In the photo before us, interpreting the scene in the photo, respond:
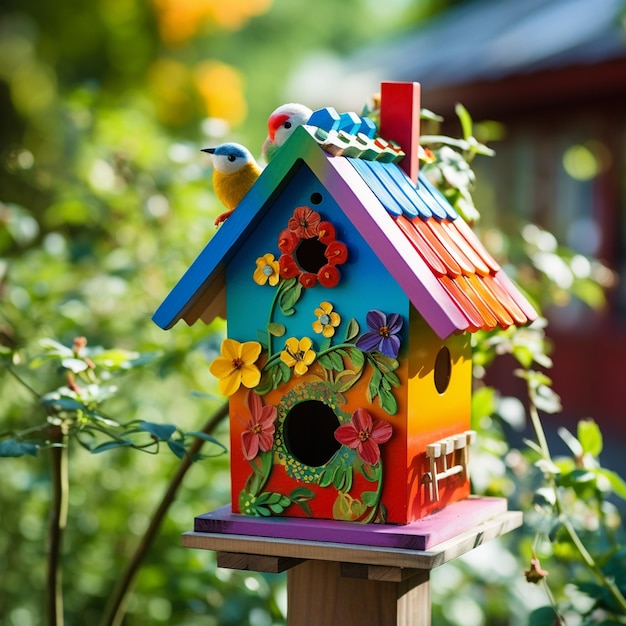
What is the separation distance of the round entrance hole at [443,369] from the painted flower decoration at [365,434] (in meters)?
0.21

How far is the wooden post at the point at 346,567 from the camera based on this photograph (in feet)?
5.18

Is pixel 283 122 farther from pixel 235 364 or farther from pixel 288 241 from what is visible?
pixel 235 364

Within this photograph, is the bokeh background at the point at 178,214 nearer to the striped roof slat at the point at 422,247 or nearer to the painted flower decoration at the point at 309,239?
the painted flower decoration at the point at 309,239

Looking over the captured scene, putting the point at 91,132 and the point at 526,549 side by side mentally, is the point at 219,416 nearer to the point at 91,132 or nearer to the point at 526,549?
the point at 526,549

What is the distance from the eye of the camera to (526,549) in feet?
7.17

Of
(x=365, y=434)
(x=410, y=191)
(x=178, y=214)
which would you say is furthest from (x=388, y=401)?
(x=178, y=214)

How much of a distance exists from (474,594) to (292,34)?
60.8ft

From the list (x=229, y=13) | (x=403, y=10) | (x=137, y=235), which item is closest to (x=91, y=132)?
(x=137, y=235)

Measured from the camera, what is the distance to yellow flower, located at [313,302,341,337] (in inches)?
65.7

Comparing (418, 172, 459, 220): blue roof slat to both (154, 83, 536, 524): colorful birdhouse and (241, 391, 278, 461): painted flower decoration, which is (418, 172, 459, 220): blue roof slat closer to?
(154, 83, 536, 524): colorful birdhouse

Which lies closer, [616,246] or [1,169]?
[1,169]

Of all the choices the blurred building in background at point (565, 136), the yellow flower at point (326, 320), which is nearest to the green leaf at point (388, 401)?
the yellow flower at point (326, 320)

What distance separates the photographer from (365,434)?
5.39ft

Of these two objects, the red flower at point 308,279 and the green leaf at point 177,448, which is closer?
the red flower at point 308,279
